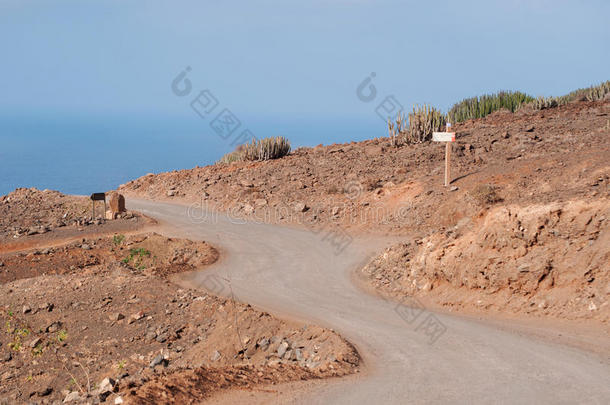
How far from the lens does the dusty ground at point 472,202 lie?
10.8 meters

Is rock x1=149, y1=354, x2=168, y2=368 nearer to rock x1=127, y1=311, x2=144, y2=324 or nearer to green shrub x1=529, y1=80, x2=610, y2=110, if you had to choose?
rock x1=127, y1=311, x2=144, y2=324

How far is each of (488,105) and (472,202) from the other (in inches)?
799

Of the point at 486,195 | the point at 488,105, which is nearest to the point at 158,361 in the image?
the point at 486,195

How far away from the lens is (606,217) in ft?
35.0

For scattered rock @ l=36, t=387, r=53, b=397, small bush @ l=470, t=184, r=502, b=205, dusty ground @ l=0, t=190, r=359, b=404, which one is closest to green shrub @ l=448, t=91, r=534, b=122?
small bush @ l=470, t=184, r=502, b=205

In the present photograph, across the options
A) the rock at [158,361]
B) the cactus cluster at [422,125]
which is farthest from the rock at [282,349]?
the cactus cluster at [422,125]

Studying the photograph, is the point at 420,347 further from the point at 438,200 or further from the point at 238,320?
the point at 438,200

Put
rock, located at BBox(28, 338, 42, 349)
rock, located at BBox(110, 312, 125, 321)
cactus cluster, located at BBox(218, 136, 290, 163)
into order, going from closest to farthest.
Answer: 1. rock, located at BBox(28, 338, 42, 349)
2. rock, located at BBox(110, 312, 125, 321)
3. cactus cluster, located at BBox(218, 136, 290, 163)

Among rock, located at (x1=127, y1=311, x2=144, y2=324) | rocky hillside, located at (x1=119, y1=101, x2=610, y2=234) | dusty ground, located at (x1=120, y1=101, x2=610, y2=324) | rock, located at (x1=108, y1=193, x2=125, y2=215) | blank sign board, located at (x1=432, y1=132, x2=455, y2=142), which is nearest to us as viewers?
dusty ground, located at (x1=120, y1=101, x2=610, y2=324)

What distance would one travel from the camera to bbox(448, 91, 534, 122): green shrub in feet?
119

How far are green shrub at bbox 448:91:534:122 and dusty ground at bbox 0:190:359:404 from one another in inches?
1032

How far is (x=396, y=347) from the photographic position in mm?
9281

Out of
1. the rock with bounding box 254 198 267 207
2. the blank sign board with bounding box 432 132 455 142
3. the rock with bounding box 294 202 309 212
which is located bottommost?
the rock with bounding box 294 202 309 212

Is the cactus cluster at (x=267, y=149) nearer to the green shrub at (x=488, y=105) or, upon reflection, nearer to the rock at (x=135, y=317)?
the green shrub at (x=488, y=105)
